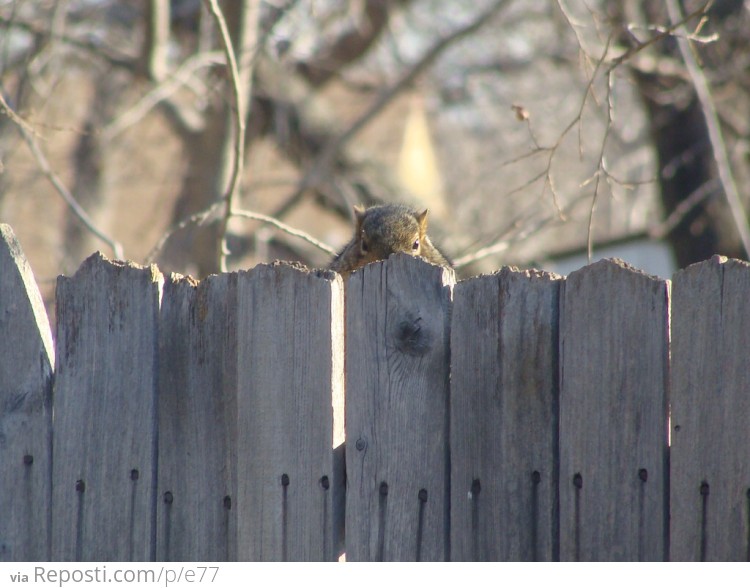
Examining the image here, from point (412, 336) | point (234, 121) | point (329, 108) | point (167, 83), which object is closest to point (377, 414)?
point (412, 336)

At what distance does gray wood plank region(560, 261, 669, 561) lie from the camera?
7.05 ft

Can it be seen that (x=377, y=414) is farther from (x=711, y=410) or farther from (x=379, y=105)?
(x=379, y=105)

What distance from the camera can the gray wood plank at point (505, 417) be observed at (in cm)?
222

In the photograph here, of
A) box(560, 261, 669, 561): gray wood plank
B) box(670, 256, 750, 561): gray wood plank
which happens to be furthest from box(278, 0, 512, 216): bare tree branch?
box(670, 256, 750, 561): gray wood plank

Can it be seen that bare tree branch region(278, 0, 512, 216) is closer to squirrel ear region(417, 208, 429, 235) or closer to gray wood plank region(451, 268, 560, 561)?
squirrel ear region(417, 208, 429, 235)

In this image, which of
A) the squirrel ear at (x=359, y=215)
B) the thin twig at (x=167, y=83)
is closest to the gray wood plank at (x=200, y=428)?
the squirrel ear at (x=359, y=215)

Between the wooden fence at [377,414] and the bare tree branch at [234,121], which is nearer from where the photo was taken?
the wooden fence at [377,414]

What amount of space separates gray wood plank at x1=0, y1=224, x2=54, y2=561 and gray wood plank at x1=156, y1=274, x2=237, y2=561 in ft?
1.07

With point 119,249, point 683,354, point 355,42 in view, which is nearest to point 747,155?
point 355,42

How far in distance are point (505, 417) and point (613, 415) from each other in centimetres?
24

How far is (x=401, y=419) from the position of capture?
7.51ft

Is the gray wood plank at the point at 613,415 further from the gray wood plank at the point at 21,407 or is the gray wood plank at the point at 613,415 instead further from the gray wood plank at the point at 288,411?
the gray wood plank at the point at 21,407

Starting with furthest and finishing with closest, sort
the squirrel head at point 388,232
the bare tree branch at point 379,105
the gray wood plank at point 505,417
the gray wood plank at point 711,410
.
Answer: the bare tree branch at point 379,105 → the squirrel head at point 388,232 → the gray wood plank at point 505,417 → the gray wood plank at point 711,410

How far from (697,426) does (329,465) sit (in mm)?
819
